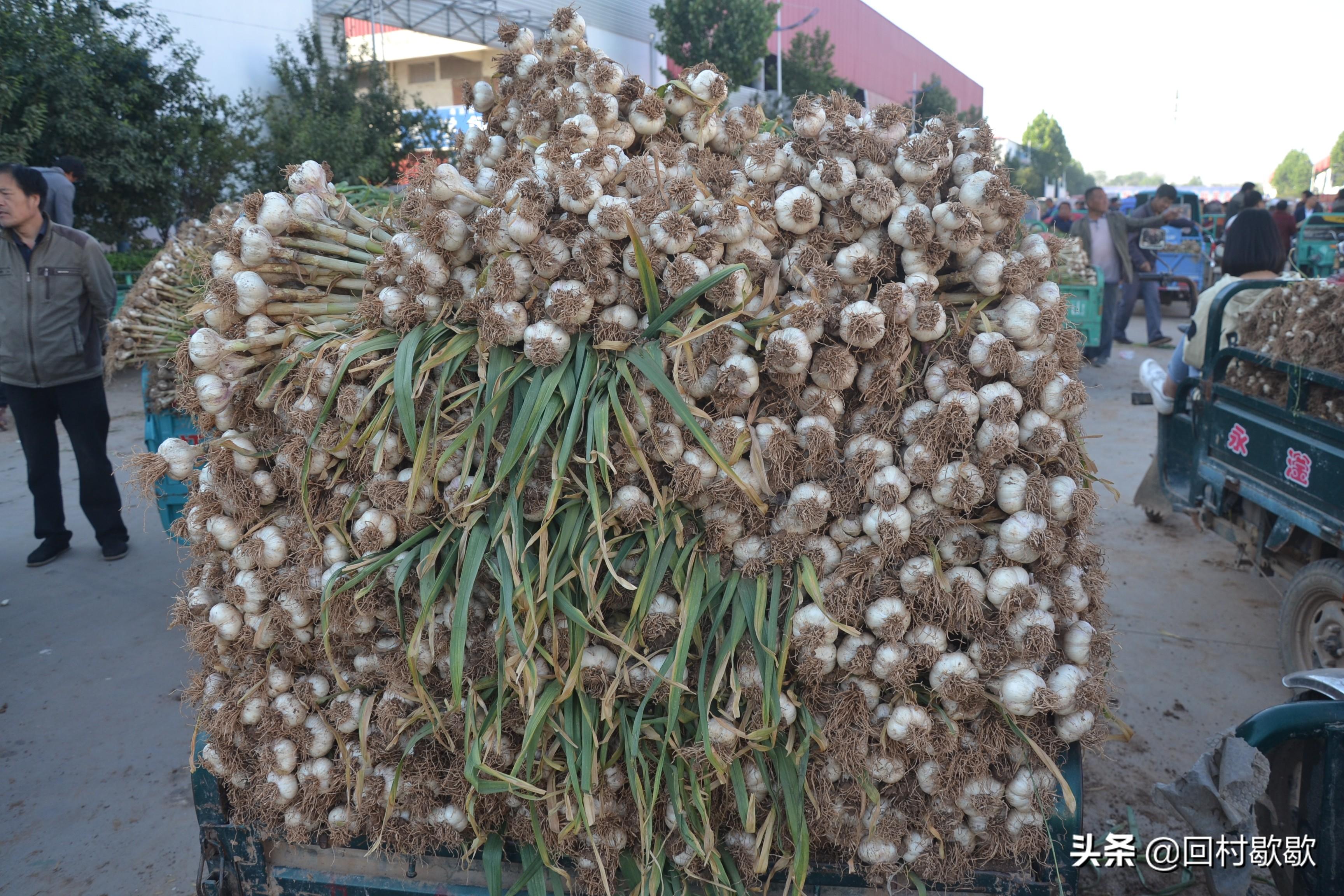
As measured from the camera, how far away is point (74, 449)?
15.2ft

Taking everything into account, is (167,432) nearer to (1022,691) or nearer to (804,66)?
(1022,691)

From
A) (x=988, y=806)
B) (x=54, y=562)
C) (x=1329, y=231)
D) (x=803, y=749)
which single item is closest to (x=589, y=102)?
(x=803, y=749)

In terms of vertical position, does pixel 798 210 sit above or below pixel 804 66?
below

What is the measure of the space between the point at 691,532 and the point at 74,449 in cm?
441

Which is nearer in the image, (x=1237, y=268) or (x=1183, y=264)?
(x=1237, y=268)

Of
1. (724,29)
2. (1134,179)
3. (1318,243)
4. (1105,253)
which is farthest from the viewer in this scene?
(1134,179)

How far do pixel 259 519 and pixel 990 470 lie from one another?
1.63m

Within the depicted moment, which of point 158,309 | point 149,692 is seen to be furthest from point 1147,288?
point 149,692

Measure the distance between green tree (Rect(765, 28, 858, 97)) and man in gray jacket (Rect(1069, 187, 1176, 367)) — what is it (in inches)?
774

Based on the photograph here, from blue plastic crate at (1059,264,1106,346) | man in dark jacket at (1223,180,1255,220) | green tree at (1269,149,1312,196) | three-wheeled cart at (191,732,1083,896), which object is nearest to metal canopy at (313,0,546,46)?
man in dark jacket at (1223,180,1255,220)

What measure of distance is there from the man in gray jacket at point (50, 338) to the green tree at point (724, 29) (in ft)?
67.2

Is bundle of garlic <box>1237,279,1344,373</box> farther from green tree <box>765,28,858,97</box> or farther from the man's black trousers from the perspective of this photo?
green tree <box>765,28,858,97</box>

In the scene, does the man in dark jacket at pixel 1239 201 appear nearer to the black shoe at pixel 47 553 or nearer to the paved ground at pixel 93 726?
the paved ground at pixel 93 726

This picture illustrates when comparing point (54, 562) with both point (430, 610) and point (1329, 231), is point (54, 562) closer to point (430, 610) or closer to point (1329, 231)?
point (430, 610)
